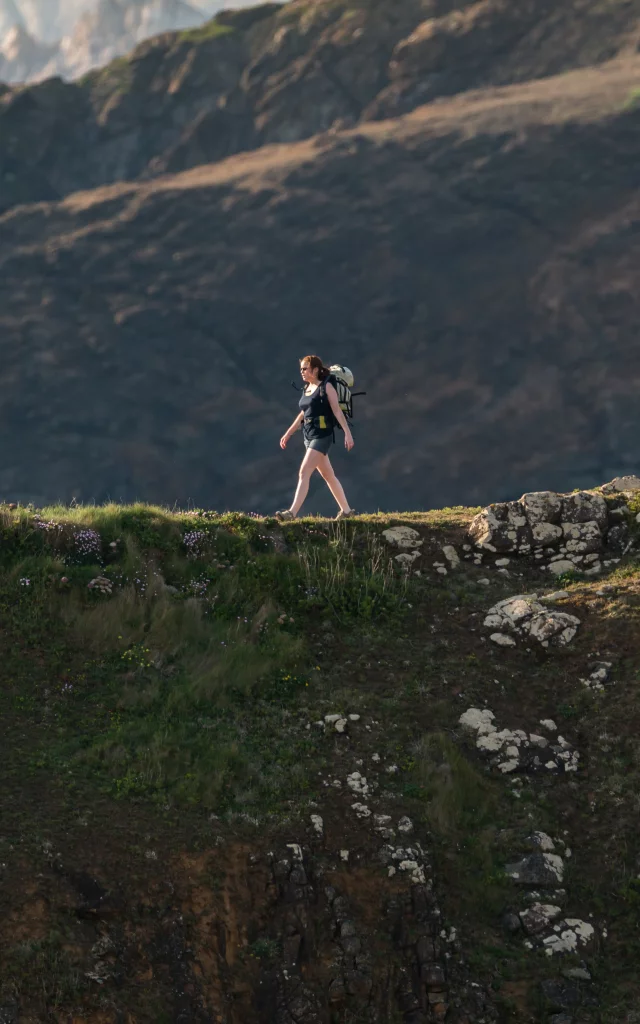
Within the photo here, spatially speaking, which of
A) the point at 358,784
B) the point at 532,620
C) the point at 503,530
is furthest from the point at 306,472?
the point at 358,784

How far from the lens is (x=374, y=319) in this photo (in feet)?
423

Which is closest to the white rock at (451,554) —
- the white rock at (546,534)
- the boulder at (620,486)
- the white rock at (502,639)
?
the white rock at (546,534)

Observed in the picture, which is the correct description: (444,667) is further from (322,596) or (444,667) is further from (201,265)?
(201,265)

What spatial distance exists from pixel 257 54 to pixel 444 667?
15746cm

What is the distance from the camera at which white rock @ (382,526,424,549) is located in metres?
12.9

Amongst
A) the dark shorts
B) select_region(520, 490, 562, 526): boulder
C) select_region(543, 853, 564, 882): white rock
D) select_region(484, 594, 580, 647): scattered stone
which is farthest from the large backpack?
select_region(543, 853, 564, 882): white rock

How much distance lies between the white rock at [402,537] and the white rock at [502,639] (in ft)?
6.09

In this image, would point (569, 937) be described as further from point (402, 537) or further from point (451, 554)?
point (402, 537)

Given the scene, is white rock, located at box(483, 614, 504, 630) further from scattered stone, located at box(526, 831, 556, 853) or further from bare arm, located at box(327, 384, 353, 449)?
bare arm, located at box(327, 384, 353, 449)

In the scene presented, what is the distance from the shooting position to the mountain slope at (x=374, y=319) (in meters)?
123

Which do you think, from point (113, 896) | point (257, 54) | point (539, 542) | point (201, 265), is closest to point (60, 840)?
point (113, 896)

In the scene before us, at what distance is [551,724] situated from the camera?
10.1 m

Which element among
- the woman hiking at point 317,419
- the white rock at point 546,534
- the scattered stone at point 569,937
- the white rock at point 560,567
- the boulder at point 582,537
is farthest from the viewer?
the woman hiking at point 317,419

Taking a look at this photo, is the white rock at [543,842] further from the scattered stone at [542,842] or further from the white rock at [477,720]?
the white rock at [477,720]
